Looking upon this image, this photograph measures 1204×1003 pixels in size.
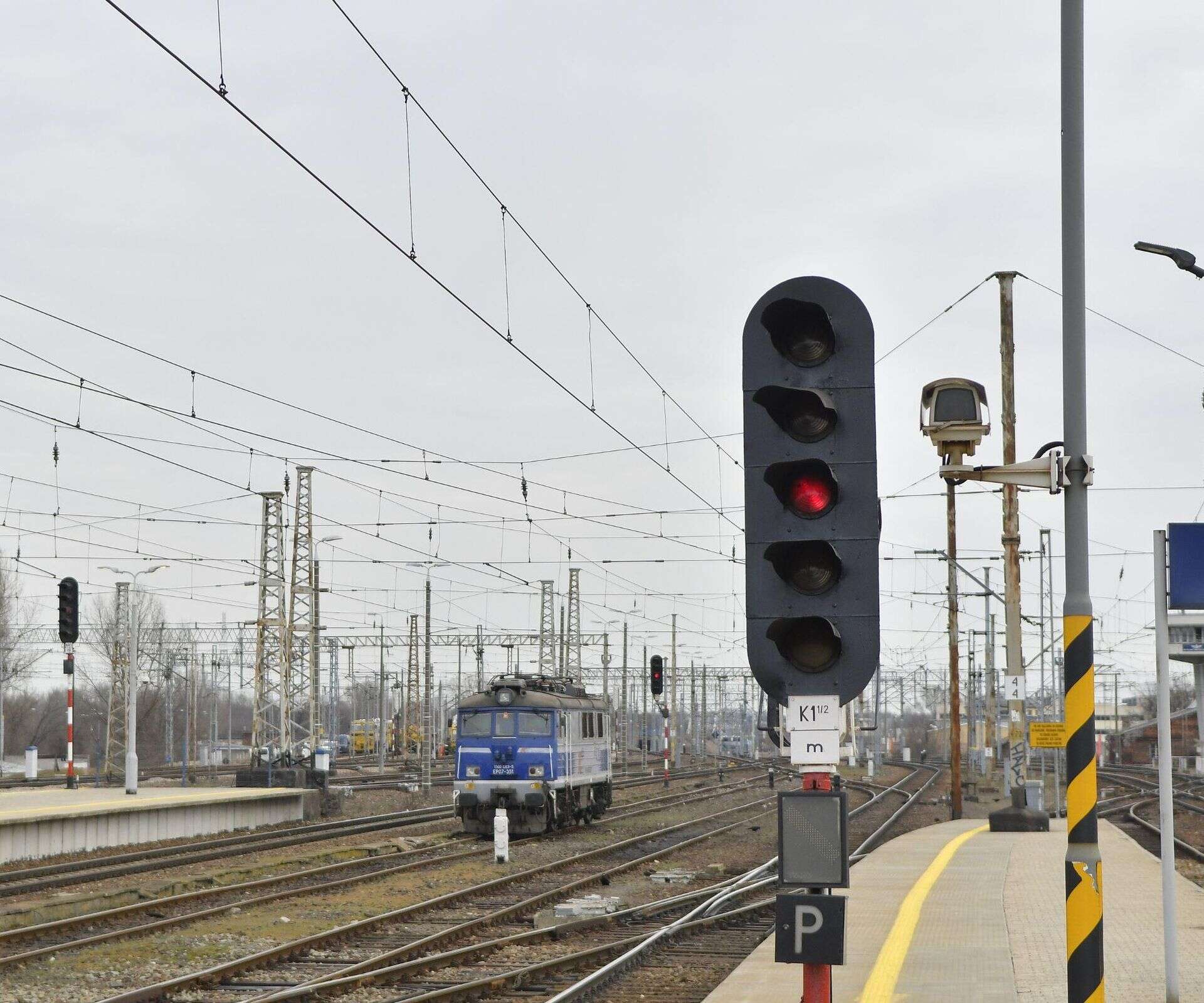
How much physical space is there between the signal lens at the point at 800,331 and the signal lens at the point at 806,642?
1.16 meters

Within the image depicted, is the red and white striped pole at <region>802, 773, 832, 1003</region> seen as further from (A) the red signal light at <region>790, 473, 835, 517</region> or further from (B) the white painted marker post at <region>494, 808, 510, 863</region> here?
(B) the white painted marker post at <region>494, 808, 510, 863</region>

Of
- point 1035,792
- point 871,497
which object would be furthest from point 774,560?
point 1035,792

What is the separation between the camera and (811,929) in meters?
6.60

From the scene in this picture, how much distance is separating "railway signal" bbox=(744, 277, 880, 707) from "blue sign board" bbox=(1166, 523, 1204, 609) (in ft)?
16.9

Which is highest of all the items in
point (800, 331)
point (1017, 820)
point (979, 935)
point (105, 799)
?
point (800, 331)

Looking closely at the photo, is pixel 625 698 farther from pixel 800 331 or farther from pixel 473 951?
pixel 800 331

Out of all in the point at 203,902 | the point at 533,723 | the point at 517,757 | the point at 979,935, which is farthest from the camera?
the point at 533,723

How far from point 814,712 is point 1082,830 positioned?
9.08 feet

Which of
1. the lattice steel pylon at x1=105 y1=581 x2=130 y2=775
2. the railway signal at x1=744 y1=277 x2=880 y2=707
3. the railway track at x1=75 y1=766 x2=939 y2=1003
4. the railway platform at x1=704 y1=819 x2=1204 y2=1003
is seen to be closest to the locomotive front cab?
the railway track at x1=75 y1=766 x2=939 y2=1003

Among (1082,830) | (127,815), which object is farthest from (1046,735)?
(1082,830)

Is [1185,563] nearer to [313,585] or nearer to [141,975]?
[141,975]

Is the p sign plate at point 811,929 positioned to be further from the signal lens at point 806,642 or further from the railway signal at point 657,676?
the railway signal at point 657,676

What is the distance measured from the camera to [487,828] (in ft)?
104

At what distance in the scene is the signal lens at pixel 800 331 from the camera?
684 centimetres
